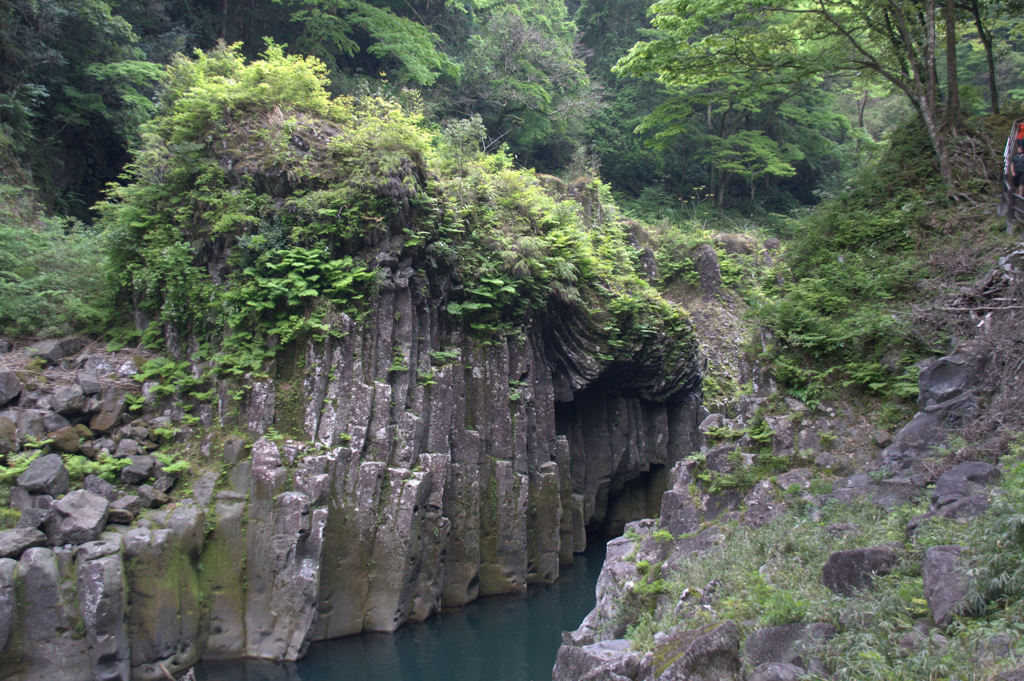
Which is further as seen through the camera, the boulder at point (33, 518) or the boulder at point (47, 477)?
the boulder at point (47, 477)

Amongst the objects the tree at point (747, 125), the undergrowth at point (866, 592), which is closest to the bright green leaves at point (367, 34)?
the tree at point (747, 125)

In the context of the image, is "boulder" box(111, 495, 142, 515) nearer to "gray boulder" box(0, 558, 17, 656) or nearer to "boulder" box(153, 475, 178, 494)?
"boulder" box(153, 475, 178, 494)

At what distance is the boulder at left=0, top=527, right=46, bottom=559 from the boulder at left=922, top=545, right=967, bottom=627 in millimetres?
11533

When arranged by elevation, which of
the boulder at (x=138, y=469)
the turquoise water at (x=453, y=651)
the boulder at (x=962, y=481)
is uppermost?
the boulder at (x=962, y=481)

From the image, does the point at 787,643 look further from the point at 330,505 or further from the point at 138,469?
the point at 138,469

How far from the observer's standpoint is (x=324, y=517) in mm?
12125

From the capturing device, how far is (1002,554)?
4574 millimetres

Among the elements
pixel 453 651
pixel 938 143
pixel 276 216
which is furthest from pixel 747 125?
pixel 453 651

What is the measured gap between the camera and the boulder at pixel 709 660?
215 inches

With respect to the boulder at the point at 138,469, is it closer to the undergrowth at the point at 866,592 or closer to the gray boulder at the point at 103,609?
the gray boulder at the point at 103,609

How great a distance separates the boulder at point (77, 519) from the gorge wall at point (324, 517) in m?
0.13

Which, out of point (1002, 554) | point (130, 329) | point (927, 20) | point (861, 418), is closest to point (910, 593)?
point (1002, 554)

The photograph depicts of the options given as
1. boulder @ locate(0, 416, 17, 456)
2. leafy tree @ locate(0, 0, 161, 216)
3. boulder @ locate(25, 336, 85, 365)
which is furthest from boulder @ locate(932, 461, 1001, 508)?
leafy tree @ locate(0, 0, 161, 216)

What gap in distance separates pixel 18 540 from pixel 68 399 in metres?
2.85
